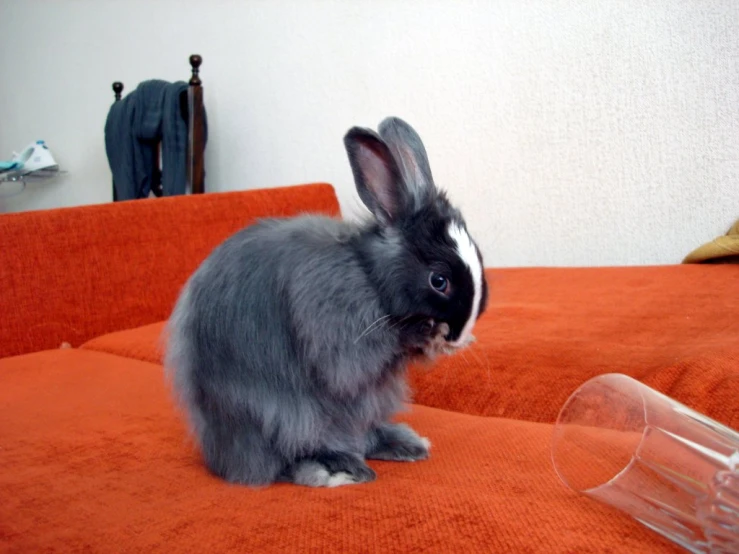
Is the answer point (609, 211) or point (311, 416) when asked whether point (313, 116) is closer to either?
point (609, 211)

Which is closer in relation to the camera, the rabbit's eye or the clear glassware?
the clear glassware

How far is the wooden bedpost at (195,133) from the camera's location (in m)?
3.16

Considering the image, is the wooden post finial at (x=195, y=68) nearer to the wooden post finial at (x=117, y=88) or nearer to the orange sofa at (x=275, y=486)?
the wooden post finial at (x=117, y=88)

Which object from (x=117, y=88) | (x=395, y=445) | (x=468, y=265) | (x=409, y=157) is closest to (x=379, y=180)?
(x=409, y=157)

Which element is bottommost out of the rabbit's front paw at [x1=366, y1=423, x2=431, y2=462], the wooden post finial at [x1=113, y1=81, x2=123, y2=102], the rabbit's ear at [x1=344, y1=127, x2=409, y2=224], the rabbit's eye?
the rabbit's front paw at [x1=366, y1=423, x2=431, y2=462]

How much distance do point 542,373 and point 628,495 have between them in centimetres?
56

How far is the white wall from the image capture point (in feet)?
7.13

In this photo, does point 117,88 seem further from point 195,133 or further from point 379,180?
point 379,180

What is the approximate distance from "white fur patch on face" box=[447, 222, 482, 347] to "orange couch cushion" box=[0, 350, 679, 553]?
0.60ft

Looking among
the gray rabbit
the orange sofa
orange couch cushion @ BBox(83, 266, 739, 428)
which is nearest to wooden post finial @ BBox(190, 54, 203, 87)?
the orange sofa

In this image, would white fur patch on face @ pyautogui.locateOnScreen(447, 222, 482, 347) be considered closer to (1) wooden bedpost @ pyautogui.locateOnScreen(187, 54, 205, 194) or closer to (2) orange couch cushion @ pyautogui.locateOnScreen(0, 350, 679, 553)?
(2) orange couch cushion @ pyautogui.locateOnScreen(0, 350, 679, 553)

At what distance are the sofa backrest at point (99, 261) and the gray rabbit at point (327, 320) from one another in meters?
1.02

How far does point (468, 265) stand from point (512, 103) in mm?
1682

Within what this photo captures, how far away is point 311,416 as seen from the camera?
3.21 feet
